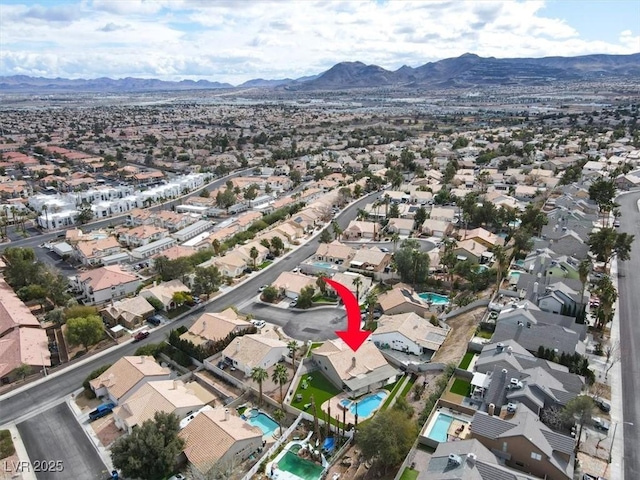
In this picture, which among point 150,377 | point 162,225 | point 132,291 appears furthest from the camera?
point 162,225

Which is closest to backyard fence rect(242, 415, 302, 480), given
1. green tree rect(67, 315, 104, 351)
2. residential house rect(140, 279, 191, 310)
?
green tree rect(67, 315, 104, 351)

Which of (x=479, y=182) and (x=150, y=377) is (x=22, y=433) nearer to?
(x=150, y=377)

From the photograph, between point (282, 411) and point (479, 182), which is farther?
point (479, 182)

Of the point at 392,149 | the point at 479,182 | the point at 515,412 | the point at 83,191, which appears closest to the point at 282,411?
the point at 515,412

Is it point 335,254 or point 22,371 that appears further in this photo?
point 335,254

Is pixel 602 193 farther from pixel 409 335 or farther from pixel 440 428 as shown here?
pixel 440 428

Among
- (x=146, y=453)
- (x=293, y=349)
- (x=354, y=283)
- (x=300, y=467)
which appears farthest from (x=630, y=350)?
(x=146, y=453)
